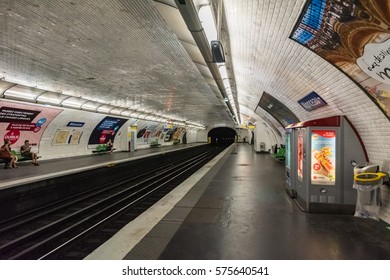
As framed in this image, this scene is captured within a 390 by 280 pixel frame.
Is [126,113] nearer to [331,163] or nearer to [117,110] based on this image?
[117,110]

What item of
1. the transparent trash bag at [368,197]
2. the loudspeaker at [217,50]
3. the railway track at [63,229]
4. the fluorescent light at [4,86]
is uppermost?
the fluorescent light at [4,86]

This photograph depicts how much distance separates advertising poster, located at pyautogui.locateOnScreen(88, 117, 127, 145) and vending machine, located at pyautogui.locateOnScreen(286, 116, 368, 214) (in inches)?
566

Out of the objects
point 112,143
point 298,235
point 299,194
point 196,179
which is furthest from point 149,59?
point 112,143

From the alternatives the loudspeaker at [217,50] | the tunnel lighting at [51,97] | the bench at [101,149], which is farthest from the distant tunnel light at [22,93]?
the bench at [101,149]

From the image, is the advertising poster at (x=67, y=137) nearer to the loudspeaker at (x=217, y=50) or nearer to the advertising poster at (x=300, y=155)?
the loudspeaker at (x=217, y=50)

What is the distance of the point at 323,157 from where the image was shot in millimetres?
5062

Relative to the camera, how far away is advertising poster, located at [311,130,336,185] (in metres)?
5.03

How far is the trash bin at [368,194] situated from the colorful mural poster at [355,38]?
1082mm

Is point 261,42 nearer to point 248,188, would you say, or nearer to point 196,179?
point 248,188

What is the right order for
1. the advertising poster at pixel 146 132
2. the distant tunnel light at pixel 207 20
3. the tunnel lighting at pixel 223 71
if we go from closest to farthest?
the distant tunnel light at pixel 207 20, the tunnel lighting at pixel 223 71, the advertising poster at pixel 146 132

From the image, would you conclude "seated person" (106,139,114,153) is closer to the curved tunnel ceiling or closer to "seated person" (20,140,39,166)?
"seated person" (20,140,39,166)

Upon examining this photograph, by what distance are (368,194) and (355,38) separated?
2.77 metres

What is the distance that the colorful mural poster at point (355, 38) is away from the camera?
8.87 feet

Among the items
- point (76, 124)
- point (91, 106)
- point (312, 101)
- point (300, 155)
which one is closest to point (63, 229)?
point (300, 155)
